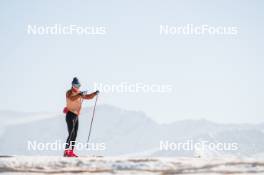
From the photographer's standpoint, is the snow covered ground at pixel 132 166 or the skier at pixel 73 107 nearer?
the snow covered ground at pixel 132 166

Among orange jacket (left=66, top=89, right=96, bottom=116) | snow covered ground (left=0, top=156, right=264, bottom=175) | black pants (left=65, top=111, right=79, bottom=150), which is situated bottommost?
snow covered ground (left=0, top=156, right=264, bottom=175)

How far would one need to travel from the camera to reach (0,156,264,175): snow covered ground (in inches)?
316

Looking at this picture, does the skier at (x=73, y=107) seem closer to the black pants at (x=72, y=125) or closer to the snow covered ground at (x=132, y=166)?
the black pants at (x=72, y=125)

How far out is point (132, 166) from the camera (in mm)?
8344

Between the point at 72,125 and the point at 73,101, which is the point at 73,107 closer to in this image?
the point at 73,101

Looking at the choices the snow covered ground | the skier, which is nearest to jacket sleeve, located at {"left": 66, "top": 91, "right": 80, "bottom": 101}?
the skier

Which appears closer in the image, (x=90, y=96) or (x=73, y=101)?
(x=73, y=101)

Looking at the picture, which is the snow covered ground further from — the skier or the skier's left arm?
the skier's left arm

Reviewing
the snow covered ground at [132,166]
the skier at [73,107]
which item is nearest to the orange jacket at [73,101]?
the skier at [73,107]

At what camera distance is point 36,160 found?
8.82 m

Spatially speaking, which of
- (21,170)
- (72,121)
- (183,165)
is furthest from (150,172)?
(72,121)

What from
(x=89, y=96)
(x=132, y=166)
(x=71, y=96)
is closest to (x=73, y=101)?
(x=71, y=96)

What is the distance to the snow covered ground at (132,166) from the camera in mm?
8023

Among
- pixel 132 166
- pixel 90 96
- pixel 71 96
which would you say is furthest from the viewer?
pixel 90 96
